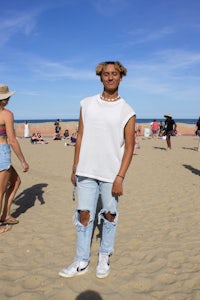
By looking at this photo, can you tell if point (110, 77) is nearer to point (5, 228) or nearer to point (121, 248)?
point (121, 248)

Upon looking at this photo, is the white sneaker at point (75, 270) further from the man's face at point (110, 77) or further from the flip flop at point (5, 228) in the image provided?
the man's face at point (110, 77)

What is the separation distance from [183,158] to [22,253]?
37.6 ft

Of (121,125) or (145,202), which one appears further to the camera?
(145,202)

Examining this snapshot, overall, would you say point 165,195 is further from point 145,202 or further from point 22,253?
point 22,253

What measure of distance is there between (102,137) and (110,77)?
635 mm

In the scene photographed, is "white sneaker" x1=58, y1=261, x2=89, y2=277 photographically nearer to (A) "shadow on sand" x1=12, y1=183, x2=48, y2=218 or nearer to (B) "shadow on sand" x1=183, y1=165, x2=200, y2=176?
(A) "shadow on sand" x1=12, y1=183, x2=48, y2=218

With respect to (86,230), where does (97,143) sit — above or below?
above

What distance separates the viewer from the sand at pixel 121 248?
328cm

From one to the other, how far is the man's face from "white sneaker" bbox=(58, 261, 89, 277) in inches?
79.3

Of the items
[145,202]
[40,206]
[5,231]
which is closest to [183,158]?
[145,202]

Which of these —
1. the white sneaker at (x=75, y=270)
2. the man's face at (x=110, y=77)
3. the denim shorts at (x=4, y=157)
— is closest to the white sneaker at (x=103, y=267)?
the white sneaker at (x=75, y=270)

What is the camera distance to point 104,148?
3215mm

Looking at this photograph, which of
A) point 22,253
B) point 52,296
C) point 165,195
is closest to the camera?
point 52,296

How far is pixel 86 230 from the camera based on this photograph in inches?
134
